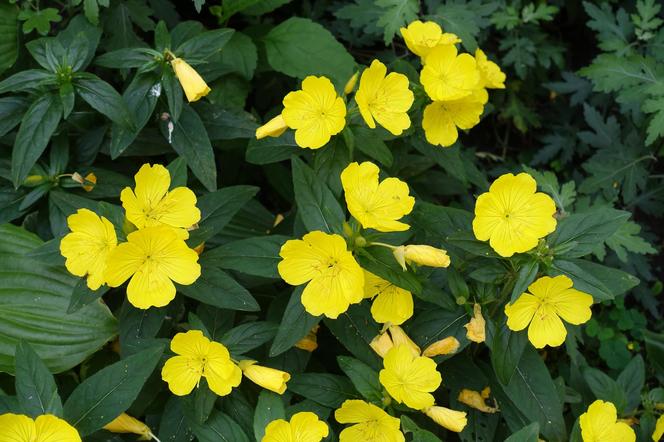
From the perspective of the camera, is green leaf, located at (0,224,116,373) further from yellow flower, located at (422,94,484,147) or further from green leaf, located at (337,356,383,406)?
yellow flower, located at (422,94,484,147)

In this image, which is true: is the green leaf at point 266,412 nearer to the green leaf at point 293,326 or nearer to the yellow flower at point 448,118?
the green leaf at point 293,326

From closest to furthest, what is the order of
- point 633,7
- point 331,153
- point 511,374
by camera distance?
point 511,374 < point 331,153 < point 633,7

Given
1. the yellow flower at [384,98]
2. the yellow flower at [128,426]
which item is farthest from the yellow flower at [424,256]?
the yellow flower at [128,426]

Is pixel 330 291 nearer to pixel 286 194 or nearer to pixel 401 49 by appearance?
pixel 286 194

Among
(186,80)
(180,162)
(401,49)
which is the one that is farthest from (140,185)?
(401,49)

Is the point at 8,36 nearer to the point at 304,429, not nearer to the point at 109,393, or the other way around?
the point at 109,393

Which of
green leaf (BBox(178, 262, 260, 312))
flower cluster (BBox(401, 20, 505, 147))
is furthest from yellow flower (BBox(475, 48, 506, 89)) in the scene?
green leaf (BBox(178, 262, 260, 312))
